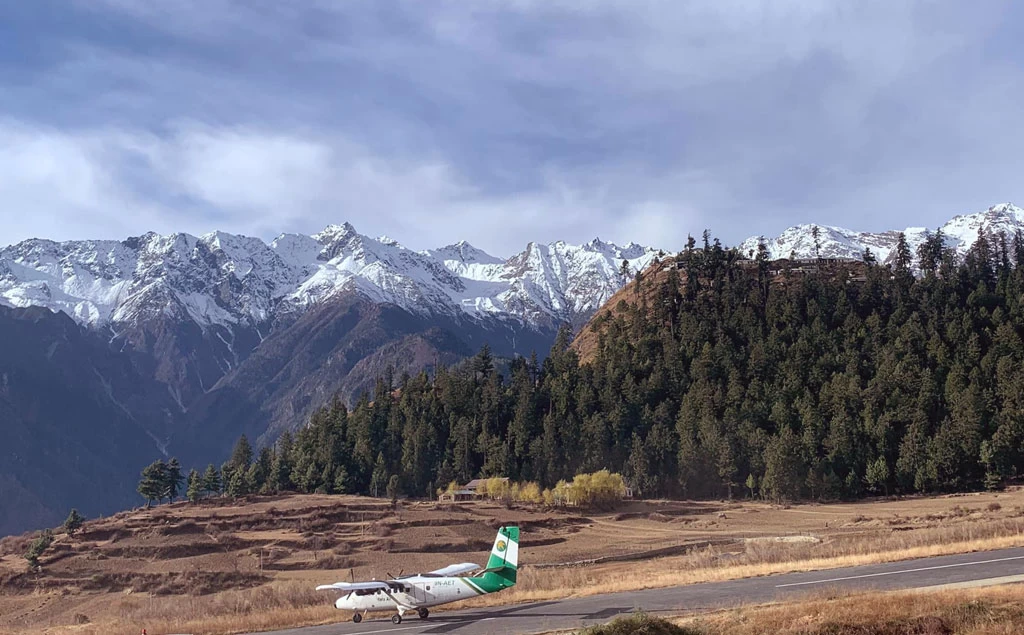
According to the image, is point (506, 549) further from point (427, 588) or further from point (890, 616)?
point (890, 616)

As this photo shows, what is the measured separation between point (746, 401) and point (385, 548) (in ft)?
233

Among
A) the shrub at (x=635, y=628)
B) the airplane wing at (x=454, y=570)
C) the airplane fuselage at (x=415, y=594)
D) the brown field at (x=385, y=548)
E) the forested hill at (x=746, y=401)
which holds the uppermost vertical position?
the forested hill at (x=746, y=401)

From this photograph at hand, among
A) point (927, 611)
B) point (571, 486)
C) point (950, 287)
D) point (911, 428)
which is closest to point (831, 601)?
point (927, 611)

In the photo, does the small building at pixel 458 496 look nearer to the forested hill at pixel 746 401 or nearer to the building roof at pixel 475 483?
the building roof at pixel 475 483

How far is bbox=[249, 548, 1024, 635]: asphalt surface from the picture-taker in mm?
34250

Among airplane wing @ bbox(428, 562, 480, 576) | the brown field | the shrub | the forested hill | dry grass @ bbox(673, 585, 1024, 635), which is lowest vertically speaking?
the brown field

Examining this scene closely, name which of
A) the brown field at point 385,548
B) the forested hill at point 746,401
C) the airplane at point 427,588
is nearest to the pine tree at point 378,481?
the forested hill at point 746,401

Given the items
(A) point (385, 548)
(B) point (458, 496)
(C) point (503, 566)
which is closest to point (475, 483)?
(B) point (458, 496)

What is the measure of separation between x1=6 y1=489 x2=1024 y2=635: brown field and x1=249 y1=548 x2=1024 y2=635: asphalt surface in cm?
256

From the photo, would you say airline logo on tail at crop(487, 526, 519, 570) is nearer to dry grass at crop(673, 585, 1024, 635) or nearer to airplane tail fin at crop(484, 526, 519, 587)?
airplane tail fin at crop(484, 526, 519, 587)

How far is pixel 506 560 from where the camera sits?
42.7 meters

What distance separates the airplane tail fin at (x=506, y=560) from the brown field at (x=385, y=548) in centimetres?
168

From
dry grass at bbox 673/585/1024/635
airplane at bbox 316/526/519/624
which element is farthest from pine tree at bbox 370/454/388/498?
dry grass at bbox 673/585/1024/635

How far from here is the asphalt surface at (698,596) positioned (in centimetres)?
3425
